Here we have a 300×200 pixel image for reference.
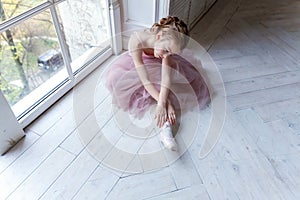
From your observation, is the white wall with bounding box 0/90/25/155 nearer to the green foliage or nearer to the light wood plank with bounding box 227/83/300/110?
the green foliage

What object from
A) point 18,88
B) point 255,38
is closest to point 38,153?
point 18,88

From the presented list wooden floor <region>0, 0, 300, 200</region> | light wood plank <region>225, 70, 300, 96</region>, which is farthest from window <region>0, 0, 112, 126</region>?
light wood plank <region>225, 70, 300, 96</region>

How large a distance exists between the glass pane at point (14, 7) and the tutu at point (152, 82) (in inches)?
20.6

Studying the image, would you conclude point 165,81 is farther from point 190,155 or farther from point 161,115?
point 190,155

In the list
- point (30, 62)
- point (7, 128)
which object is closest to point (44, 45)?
point (30, 62)

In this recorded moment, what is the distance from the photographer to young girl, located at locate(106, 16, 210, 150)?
1.15 m

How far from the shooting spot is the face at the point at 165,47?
1.12 meters

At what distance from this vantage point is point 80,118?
1235 mm

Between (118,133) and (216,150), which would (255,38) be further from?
(118,133)

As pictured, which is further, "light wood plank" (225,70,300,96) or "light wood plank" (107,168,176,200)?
"light wood plank" (225,70,300,96)

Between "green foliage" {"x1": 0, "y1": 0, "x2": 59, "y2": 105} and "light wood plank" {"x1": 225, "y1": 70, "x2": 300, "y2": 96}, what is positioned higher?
"green foliage" {"x1": 0, "y1": 0, "x2": 59, "y2": 105}

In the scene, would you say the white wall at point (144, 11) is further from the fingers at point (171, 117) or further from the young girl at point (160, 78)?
the fingers at point (171, 117)

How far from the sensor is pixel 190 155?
109cm

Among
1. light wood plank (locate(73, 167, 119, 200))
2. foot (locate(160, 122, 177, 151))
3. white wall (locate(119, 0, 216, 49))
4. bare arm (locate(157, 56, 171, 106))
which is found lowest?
light wood plank (locate(73, 167, 119, 200))
